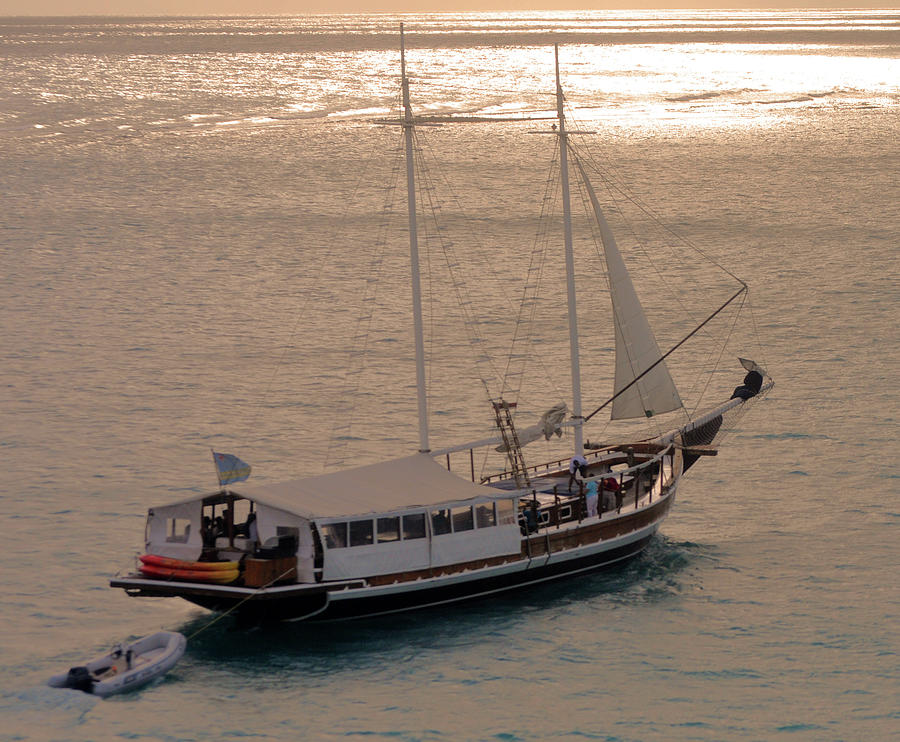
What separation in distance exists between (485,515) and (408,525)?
227 cm

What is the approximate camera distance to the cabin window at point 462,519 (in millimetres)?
38062

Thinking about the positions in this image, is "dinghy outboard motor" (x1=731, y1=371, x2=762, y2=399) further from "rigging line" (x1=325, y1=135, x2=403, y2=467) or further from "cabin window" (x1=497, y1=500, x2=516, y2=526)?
"rigging line" (x1=325, y1=135, x2=403, y2=467)

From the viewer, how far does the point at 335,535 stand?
120ft

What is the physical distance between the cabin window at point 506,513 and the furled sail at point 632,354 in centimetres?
Result: 833

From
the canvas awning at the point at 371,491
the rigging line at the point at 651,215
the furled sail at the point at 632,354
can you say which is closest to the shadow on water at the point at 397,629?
the canvas awning at the point at 371,491

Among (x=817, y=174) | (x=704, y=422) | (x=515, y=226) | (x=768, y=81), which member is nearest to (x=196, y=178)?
(x=515, y=226)

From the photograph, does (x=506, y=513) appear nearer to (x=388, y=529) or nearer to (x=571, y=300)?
(x=388, y=529)

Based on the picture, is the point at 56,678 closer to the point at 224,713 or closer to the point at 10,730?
the point at 10,730

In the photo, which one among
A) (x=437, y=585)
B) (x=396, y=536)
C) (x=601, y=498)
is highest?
(x=396, y=536)

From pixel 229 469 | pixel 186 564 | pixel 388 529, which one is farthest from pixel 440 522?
pixel 186 564

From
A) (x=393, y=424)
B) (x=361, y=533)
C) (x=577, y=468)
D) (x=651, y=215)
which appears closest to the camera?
(x=361, y=533)

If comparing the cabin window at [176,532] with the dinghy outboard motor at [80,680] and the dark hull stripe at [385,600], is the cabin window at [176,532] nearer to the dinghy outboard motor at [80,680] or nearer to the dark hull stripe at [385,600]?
the dark hull stripe at [385,600]

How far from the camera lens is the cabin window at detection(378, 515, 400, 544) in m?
37.1

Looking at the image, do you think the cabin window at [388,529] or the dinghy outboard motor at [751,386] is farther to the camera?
the dinghy outboard motor at [751,386]
